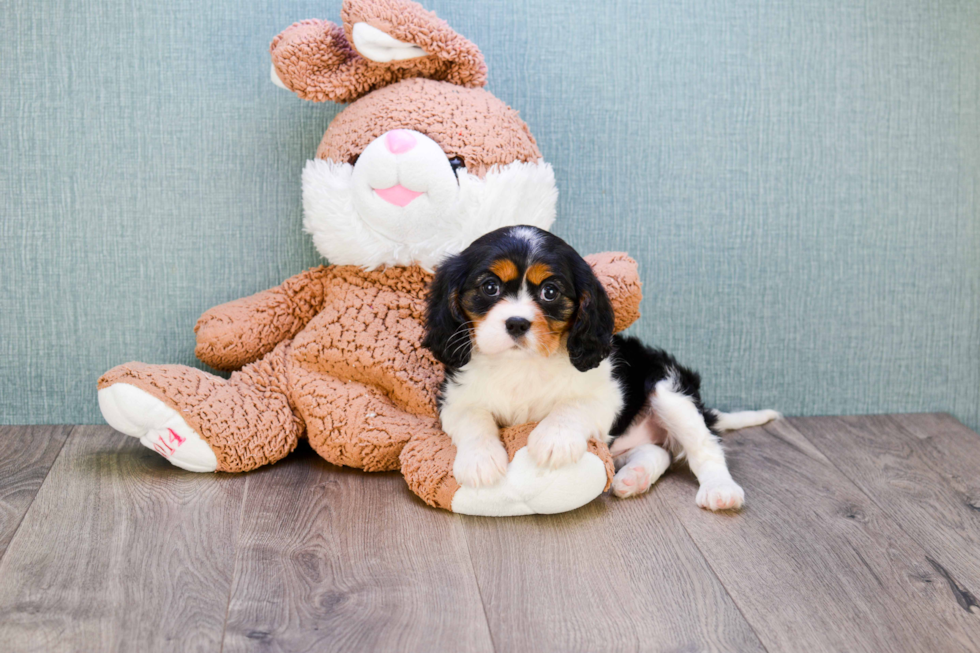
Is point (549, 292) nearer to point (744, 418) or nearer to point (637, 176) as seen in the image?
point (637, 176)

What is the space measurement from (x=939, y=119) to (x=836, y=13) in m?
0.43

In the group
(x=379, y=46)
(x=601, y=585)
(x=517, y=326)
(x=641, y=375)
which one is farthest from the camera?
(x=641, y=375)

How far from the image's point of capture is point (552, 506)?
1765 millimetres

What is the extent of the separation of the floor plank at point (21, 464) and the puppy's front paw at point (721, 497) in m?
1.39

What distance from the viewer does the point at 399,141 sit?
6.26 feet

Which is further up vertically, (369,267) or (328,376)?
(369,267)

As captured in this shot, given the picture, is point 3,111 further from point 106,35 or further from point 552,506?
point 552,506

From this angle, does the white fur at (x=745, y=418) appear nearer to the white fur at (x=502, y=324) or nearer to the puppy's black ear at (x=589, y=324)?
the puppy's black ear at (x=589, y=324)

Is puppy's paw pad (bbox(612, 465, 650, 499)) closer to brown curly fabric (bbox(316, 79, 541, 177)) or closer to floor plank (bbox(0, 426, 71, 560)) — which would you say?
brown curly fabric (bbox(316, 79, 541, 177))

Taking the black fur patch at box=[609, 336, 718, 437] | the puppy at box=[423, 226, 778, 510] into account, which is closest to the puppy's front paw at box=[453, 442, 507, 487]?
the puppy at box=[423, 226, 778, 510]

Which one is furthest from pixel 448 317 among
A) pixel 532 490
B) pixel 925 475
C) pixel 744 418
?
pixel 925 475

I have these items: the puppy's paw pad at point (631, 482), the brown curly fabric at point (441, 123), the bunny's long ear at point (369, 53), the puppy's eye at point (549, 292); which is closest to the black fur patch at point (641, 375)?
Answer: the puppy's paw pad at point (631, 482)

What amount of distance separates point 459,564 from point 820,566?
26.4 inches

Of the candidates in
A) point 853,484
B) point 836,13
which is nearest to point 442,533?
point 853,484
